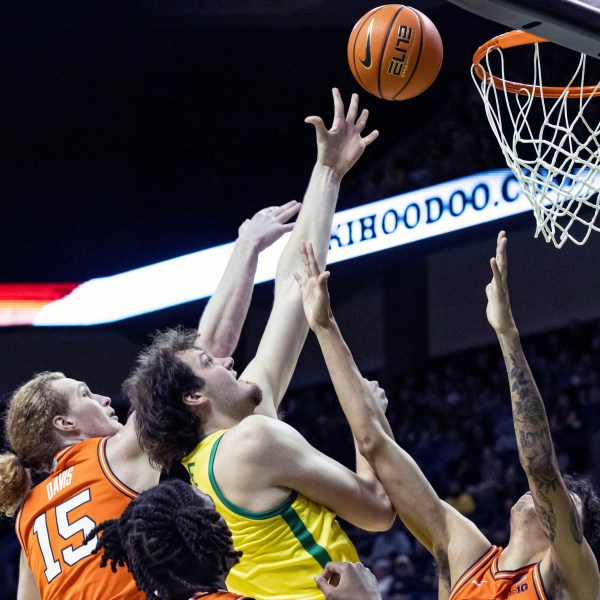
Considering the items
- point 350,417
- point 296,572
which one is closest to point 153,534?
point 296,572

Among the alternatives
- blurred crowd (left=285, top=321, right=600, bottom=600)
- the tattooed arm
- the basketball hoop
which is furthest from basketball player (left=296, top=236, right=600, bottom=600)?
blurred crowd (left=285, top=321, right=600, bottom=600)

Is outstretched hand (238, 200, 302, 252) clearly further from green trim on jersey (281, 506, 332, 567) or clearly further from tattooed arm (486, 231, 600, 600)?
green trim on jersey (281, 506, 332, 567)

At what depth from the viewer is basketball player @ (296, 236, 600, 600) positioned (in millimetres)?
2955

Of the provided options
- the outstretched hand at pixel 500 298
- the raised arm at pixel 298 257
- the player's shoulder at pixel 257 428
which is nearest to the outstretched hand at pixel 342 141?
the raised arm at pixel 298 257

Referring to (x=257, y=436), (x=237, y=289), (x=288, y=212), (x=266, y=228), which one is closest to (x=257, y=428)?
(x=257, y=436)

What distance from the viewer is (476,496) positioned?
404 inches

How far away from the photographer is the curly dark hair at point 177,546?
224 cm

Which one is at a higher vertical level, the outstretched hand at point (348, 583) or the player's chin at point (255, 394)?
the player's chin at point (255, 394)

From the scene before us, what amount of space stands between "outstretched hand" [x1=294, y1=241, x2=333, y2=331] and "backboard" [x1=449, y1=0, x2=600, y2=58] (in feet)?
2.66

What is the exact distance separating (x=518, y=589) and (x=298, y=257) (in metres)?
1.23

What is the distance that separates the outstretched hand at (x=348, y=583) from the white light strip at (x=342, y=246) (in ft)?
27.4

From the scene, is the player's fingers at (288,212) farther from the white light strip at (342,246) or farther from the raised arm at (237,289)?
the white light strip at (342,246)

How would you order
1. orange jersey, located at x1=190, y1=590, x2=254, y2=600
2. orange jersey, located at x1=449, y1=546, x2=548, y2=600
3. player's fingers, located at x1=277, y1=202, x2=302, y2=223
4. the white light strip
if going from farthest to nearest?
the white light strip < player's fingers, located at x1=277, y1=202, x2=302, y2=223 < orange jersey, located at x1=449, y1=546, x2=548, y2=600 < orange jersey, located at x1=190, y1=590, x2=254, y2=600

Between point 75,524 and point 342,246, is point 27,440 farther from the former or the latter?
point 342,246
